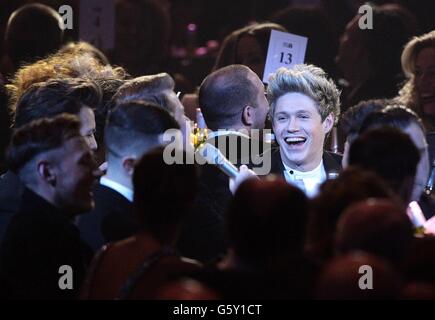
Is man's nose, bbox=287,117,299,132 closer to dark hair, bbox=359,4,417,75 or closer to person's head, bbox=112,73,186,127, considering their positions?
person's head, bbox=112,73,186,127

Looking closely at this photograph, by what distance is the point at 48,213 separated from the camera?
3748 millimetres

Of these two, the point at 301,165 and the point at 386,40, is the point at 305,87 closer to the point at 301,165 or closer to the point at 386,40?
the point at 301,165

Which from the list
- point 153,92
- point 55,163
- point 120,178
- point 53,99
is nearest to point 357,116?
point 153,92

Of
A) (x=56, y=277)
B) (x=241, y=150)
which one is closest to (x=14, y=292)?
(x=56, y=277)

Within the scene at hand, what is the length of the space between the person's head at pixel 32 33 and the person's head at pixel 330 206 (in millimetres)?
4239

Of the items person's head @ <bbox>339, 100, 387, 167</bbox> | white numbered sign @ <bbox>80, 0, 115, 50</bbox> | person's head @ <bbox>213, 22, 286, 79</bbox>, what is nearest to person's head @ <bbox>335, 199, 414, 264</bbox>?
person's head @ <bbox>339, 100, 387, 167</bbox>

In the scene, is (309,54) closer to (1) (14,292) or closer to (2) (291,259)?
(1) (14,292)

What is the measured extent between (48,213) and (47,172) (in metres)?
0.21

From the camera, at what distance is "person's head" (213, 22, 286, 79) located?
6.96m

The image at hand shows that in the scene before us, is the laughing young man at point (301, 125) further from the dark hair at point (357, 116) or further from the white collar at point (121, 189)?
the white collar at point (121, 189)

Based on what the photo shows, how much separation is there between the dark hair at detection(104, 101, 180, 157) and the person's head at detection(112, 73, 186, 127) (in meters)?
0.77

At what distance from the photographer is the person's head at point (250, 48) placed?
22.8 ft

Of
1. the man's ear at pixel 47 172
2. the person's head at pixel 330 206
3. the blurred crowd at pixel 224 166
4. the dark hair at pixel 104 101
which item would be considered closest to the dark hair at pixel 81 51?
the blurred crowd at pixel 224 166

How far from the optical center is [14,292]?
138 inches
